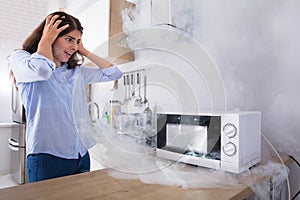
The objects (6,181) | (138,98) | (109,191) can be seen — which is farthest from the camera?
(6,181)

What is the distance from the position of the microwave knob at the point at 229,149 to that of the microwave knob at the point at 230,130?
26mm

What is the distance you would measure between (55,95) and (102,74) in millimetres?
248

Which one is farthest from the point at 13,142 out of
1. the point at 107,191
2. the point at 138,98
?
the point at 107,191

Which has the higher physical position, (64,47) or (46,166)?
(64,47)

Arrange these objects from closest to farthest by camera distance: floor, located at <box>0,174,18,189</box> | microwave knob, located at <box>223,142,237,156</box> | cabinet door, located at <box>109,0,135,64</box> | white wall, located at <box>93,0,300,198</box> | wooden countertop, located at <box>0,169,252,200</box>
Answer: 1. wooden countertop, located at <box>0,169,252,200</box>
2. microwave knob, located at <box>223,142,237,156</box>
3. white wall, located at <box>93,0,300,198</box>
4. cabinet door, located at <box>109,0,135,64</box>
5. floor, located at <box>0,174,18,189</box>

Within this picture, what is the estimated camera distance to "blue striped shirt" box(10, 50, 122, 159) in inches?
38.7

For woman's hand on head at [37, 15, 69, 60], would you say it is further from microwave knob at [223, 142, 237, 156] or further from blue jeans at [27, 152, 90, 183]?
microwave knob at [223, 142, 237, 156]

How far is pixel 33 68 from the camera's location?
37.7 inches

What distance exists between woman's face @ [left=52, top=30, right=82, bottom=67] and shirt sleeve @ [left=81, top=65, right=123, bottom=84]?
138 mm

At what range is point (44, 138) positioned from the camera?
1.01 metres

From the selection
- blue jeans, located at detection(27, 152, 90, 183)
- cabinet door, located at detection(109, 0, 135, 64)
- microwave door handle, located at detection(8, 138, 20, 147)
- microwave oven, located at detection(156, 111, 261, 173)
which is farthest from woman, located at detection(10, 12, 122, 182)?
microwave door handle, located at detection(8, 138, 20, 147)

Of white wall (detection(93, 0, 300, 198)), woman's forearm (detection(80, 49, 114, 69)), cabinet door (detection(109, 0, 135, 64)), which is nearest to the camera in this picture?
white wall (detection(93, 0, 300, 198))

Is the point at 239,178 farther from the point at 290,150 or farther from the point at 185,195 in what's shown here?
the point at 290,150

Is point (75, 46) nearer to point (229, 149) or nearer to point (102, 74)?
point (102, 74)
